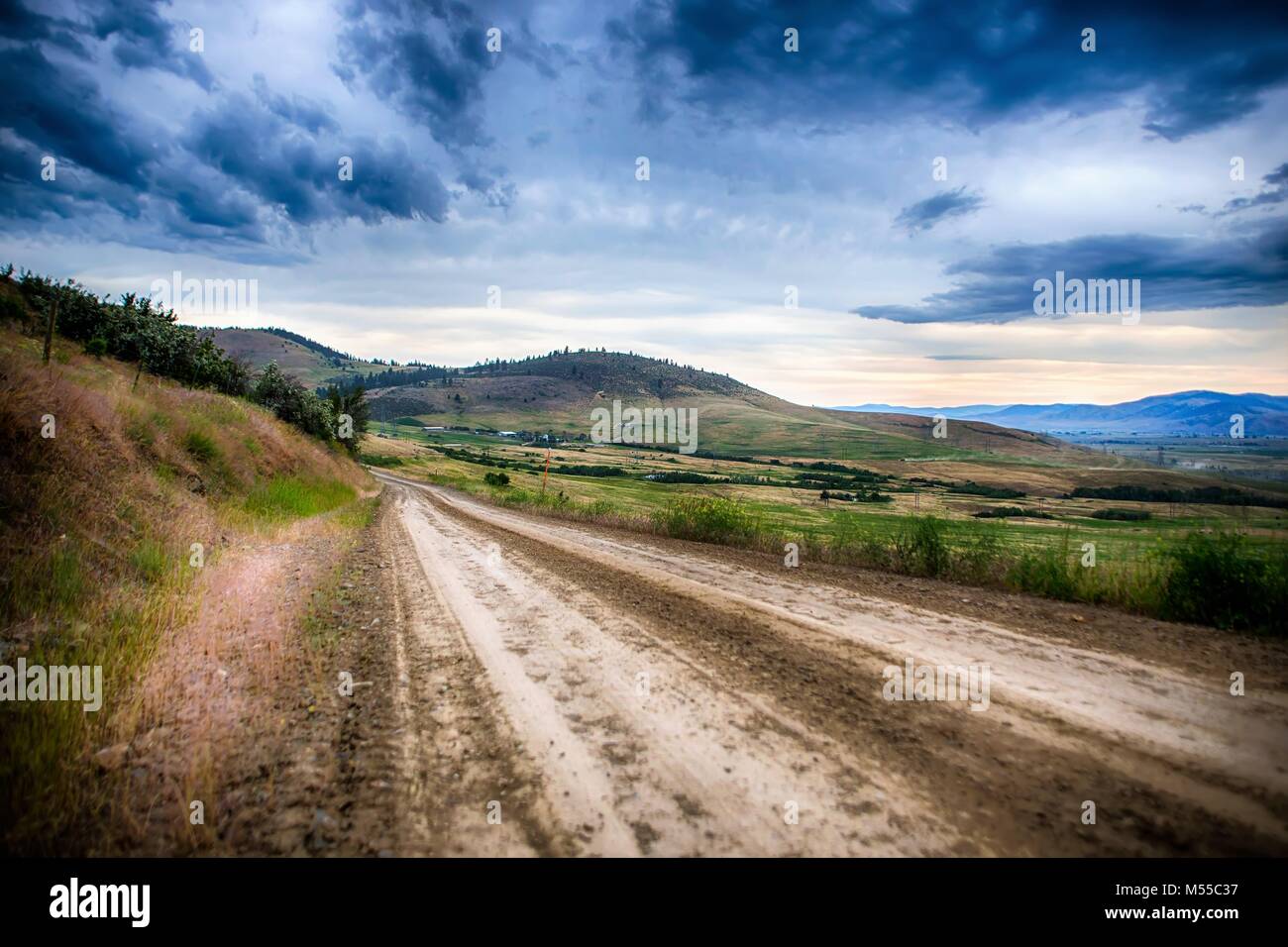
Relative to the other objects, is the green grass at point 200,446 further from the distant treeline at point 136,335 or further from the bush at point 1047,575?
the bush at point 1047,575

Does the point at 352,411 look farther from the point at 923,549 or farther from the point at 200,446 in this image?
the point at 923,549

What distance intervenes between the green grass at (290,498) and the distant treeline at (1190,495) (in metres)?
23.1

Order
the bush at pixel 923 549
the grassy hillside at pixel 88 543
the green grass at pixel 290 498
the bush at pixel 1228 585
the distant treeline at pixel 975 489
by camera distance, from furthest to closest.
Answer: the distant treeline at pixel 975 489, the green grass at pixel 290 498, the bush at pixel 923 549, the bush at pixel 1228 585, the grassy hillside at pixel 88 543

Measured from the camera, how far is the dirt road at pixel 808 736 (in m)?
3.09

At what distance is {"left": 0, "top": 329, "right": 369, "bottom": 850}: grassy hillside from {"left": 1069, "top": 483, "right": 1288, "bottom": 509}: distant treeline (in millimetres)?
17124

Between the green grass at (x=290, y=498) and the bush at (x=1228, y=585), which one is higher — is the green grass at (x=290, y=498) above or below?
above

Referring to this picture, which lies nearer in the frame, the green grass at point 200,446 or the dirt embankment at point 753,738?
the dirt embankment at point 753,738

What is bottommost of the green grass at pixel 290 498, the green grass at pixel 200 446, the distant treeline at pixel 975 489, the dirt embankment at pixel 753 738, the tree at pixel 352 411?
the distant treeline at pixel 975 489

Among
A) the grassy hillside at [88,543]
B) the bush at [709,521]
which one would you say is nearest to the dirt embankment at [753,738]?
the grassy hillside at [88,543]

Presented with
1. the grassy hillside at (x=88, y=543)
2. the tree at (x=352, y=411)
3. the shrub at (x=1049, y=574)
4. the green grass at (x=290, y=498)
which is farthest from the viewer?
the tree at (x=352, y=411)
